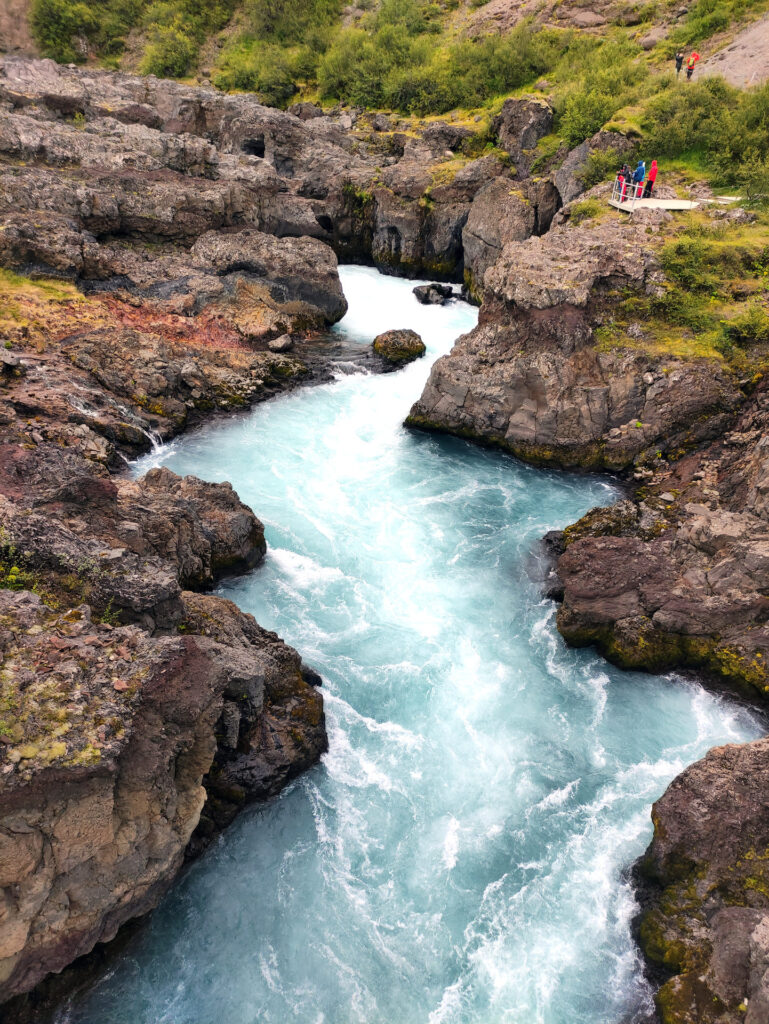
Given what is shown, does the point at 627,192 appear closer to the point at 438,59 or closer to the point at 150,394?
the point at 150,394

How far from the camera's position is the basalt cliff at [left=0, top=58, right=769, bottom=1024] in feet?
34.8

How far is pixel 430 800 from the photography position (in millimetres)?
14516

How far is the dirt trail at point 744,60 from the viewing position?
126ft

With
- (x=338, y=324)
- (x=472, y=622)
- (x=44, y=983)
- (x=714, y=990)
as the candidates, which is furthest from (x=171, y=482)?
(x=338, y=324)

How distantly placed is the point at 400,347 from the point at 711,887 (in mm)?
27099

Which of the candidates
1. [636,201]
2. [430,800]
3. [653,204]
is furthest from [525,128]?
[430,800]

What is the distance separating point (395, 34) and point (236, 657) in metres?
68.5

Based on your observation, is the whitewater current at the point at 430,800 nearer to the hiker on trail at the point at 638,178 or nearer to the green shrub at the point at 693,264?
the green shrub at the point at 693,264

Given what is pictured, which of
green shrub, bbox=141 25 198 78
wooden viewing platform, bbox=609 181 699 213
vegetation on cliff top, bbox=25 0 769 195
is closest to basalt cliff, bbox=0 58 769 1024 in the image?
wooden viewing platform, bbox=609 181 699 213

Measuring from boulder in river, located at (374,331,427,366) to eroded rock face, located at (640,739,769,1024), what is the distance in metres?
24.7

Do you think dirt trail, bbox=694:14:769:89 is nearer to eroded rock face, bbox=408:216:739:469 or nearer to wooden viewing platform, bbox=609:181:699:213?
wooden viewing platform, bbox=609:181:699:213

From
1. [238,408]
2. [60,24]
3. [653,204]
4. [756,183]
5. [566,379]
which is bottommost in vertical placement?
[238,408]

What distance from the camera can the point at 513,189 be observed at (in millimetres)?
38531

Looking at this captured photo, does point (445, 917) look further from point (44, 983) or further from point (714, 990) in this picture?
point (44, 983)
